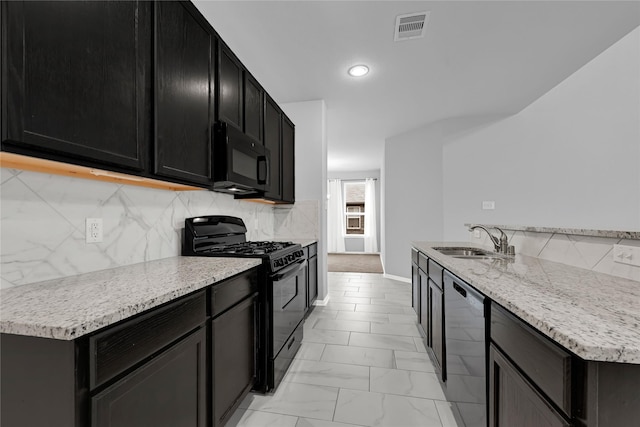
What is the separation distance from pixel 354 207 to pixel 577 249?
24.3ft

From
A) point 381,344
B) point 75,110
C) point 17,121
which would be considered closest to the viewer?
point 17,121

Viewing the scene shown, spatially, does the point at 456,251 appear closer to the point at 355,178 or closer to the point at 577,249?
the point at 577,249

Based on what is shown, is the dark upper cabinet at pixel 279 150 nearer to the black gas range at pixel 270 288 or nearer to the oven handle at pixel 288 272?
the black gas range at pixel 270 288

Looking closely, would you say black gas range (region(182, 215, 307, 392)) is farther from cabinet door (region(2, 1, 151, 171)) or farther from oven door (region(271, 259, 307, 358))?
cabinet door (region(2, 1, 151, 171))

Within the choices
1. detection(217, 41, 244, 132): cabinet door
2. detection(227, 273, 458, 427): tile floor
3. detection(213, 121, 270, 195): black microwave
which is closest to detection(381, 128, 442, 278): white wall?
detection(227, 273, 458, 427): tile floor

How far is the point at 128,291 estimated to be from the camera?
95 centimetres

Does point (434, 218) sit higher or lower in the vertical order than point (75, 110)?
lower

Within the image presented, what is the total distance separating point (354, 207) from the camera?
28.9ft

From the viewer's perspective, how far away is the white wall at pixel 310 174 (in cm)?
350

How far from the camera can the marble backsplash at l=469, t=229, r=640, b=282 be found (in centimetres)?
116

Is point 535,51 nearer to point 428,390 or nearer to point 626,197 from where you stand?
point 626,197

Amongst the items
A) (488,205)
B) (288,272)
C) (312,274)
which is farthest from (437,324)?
(488,205)

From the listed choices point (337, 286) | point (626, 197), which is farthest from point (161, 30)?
point (626, 197)

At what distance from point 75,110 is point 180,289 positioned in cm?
72
